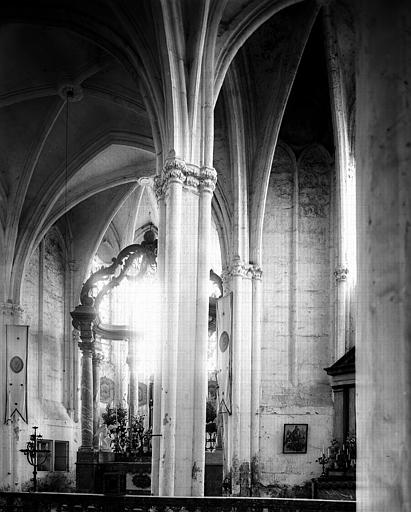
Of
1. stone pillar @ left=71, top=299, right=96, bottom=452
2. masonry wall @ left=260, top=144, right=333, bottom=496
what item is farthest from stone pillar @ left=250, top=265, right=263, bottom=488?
stone pillar @ left=71, top=299, right=96, bottom=452

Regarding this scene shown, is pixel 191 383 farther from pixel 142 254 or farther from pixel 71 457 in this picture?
pixel 71 457

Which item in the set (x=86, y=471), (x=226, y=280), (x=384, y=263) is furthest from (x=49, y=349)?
(x=384, y=263)

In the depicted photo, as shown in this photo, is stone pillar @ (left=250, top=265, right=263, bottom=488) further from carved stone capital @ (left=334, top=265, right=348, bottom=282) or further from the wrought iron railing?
the wrought iron railing

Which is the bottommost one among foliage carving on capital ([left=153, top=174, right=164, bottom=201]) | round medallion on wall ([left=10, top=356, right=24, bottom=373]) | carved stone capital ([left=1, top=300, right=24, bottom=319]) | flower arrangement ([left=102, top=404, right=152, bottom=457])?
flower arrangement ([left=102, top=404, right=152, bottom=457])

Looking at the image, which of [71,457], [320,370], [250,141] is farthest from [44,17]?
[71,457]

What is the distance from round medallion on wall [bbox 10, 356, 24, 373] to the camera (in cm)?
2281

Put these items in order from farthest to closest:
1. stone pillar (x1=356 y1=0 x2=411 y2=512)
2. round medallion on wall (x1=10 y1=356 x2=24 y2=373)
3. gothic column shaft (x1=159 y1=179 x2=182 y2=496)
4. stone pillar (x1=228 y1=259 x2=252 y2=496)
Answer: round medallion on wall (x1=10 y1=356 x2=24 y2=373) → stone pillar (x1=228 y1=259 x2=252 y2=496) → gothic column shaft (x1=159 y1=179 x2=182 y2=496) → stone pillar (x1=356 y1=0 x2=411 y2=512)

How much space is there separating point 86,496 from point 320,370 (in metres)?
14.7

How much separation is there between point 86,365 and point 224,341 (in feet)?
29.9

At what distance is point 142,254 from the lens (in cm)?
2508

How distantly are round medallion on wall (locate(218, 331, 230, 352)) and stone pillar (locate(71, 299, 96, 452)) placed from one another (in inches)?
309

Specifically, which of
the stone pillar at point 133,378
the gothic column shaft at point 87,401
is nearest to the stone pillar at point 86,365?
the gothic column shaft at point 87,401

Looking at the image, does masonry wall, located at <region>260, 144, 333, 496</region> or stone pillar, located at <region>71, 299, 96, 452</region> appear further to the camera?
stone pillar, located at <region>71, 299, 96, 452</region>

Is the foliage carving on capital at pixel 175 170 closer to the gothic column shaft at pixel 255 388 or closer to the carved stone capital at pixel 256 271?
the carved stone capital at pixel 256 271
